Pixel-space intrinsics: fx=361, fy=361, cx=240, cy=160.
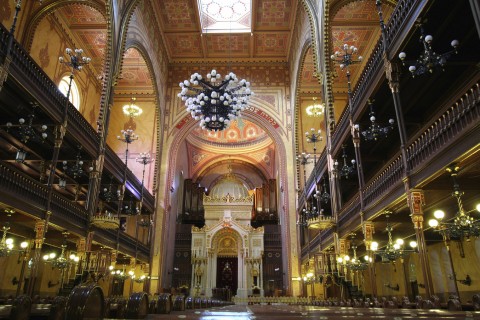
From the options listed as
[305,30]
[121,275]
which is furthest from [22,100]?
[305,30]

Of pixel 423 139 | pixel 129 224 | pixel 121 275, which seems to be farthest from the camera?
pixel 129 224

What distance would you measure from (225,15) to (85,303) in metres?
20.0

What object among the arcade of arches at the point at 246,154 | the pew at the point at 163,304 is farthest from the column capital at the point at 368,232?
the pew at the point at 163,304

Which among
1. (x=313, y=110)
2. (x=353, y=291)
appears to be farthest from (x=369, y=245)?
(x=313, y=110)

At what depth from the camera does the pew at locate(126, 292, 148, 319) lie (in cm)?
260

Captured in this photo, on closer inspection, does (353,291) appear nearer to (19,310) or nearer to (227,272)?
(19,310)

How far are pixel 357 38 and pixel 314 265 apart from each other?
37.7ft

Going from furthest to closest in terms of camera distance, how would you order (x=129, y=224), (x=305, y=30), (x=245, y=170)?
(x=245, y=170), (x=129, y=224), (x=305, y=30)

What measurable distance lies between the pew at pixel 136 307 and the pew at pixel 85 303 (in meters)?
0.42

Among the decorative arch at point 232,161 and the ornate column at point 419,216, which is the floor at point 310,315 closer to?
the ornate column at point 419,216

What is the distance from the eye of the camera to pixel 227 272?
81.1 ft

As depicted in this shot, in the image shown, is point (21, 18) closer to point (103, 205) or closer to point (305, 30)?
point (103, 205)

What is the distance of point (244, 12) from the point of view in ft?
64.7

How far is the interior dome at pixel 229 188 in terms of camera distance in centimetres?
2817
